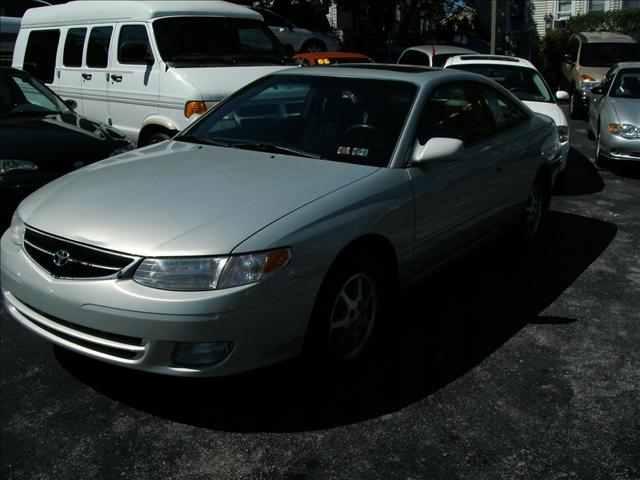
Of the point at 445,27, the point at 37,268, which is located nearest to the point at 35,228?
the point at 37,268

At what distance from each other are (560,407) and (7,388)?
2.74 metres

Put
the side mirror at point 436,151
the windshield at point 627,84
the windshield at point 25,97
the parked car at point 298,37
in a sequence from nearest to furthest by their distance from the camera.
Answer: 1. the side mirror at point 436,151
2. the windshield at point 25,97
3. the windshield at point 627,84
4. the parked car at point 298,37

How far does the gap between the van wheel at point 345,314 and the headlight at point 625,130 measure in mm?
5883

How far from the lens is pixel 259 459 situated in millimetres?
3064

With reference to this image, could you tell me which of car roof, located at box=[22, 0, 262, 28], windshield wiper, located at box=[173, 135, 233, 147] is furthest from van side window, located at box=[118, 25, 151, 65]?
windshield wiper, located at box=[173, 135, 233, 147]

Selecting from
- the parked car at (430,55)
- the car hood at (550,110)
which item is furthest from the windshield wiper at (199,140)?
the parked car at (430,55)

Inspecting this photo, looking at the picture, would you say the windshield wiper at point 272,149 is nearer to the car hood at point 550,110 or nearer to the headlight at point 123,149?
the headlight at point 123,149

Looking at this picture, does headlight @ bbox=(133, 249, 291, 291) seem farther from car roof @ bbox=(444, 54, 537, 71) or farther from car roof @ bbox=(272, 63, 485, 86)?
car roof @ bbox=(444, 54, 537, 71)

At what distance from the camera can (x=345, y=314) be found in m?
3.63

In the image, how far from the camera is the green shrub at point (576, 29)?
901 inches

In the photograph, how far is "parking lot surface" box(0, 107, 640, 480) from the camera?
3.04m

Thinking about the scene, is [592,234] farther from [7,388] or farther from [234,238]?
[7,388]

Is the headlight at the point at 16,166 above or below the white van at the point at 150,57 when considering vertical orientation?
below

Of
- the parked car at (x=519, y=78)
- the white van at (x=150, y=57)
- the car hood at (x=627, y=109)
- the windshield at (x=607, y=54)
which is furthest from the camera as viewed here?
the windshield at (x=607, y=54)
